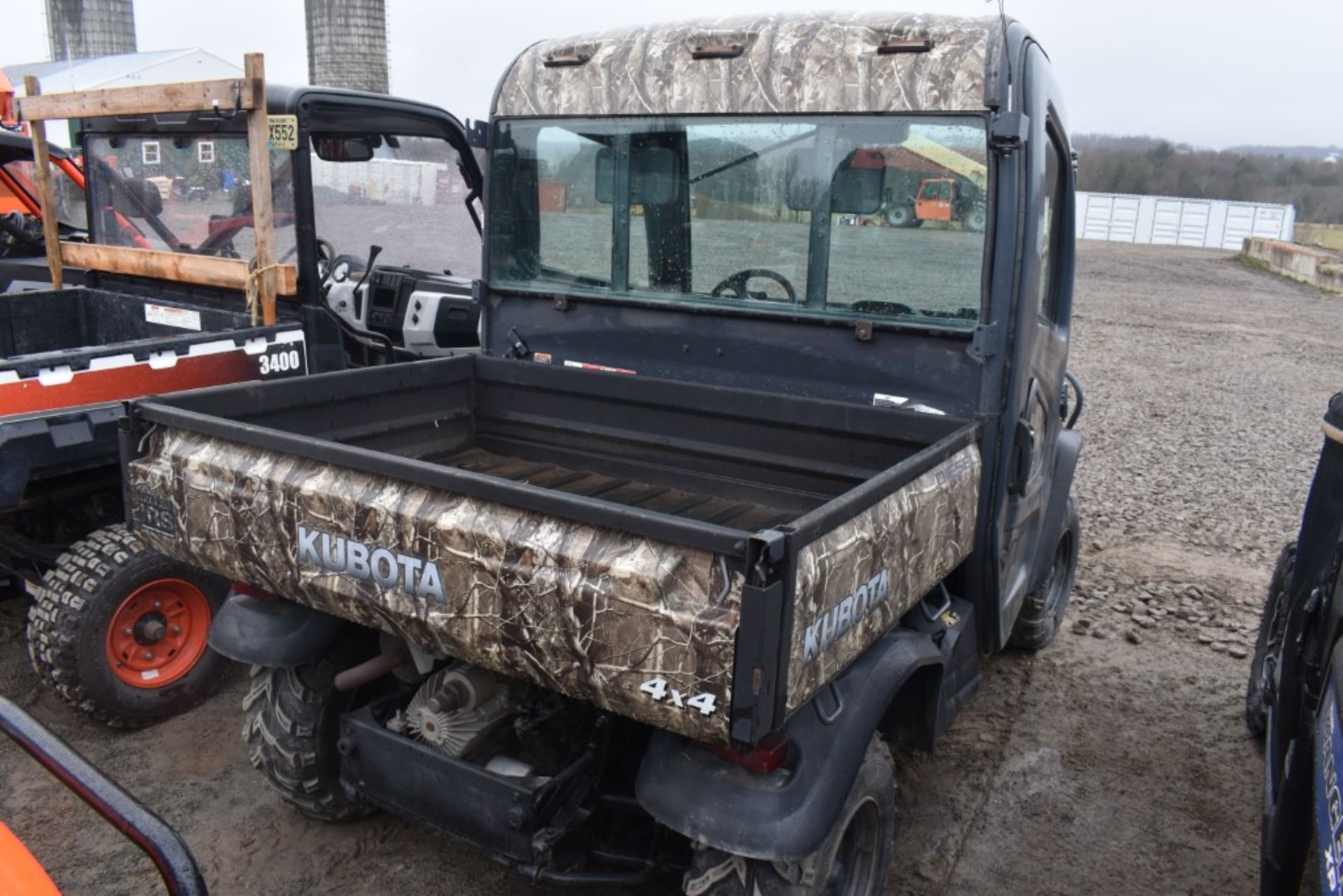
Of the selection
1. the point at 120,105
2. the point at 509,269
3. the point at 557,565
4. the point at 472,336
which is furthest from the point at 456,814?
the point at 120,105

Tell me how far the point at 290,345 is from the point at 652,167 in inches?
67.0

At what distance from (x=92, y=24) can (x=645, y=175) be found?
40.1 meters

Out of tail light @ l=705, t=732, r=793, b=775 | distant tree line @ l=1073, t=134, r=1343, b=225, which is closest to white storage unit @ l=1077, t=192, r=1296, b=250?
distant tree line @ l=1073, t=134, r=1343, b=225

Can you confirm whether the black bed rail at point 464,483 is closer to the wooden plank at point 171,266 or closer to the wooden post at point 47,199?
the wooden plank at point 171,266

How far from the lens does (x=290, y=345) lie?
14.4 feet

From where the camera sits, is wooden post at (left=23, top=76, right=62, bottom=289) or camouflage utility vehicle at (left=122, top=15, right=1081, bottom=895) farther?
wooden post at (left=23, top=76, right=62, bottom=289)

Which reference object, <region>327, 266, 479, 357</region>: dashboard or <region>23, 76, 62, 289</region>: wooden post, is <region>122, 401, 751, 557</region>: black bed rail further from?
<region>23, 76, 62, 289</region>: wooden post

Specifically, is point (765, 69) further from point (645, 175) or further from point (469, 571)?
point (469, 571)

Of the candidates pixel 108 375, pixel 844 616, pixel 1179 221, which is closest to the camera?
pixel 844 616

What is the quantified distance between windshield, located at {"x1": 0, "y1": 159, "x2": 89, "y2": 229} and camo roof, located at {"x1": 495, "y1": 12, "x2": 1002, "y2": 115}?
14.5ft

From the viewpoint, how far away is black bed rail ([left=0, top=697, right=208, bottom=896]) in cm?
159

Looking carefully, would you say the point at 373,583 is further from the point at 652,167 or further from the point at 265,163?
the point at 265,163

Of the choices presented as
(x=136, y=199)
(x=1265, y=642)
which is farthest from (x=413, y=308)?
(x=1265, y=642)

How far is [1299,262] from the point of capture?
77.8 ft
